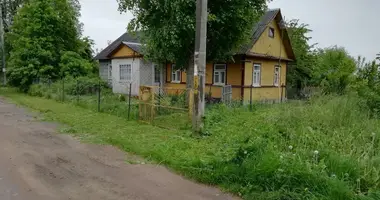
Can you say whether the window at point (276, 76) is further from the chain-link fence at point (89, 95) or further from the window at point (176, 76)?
the chain-link fence at point (89, 95)

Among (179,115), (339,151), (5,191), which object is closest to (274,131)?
(339,151)

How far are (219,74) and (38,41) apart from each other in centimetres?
1384

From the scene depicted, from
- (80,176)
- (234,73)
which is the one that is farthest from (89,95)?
(80,176)

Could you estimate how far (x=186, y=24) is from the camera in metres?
12.0

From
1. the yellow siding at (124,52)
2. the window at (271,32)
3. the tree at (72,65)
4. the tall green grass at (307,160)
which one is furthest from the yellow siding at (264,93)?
the tree at (72,65)

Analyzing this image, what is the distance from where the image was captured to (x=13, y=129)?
9.78 m

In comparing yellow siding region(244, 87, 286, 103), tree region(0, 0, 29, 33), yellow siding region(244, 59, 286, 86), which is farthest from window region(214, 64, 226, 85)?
tree region(0, 0, 29, 33)

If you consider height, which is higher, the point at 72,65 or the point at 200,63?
the point at 72,65

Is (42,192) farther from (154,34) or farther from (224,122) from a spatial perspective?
(154,34)

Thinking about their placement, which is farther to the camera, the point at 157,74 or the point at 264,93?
the point at 157,74

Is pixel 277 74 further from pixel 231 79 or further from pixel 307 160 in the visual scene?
pixel 307 160

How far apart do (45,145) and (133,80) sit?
13.6 m

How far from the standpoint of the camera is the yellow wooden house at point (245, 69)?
57.4 feet

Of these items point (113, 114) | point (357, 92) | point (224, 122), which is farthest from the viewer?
point (113, 114)
